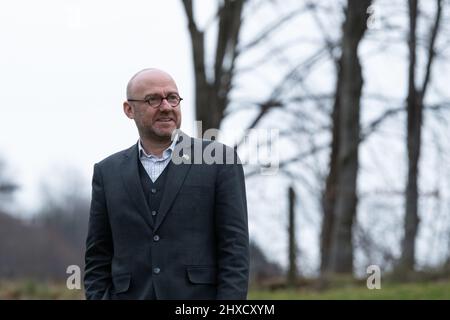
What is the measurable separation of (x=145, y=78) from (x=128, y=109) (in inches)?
7.5

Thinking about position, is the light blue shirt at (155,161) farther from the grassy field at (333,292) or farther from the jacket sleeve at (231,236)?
the grassy field at (333,292)

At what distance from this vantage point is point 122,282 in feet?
15.4

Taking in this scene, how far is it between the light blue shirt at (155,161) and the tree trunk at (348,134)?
1139 centimetres

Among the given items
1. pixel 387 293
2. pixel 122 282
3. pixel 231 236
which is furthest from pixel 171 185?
pixel 387 293

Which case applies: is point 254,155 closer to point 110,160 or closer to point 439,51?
point 439,51

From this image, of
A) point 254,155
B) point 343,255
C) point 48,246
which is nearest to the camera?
point 343,255

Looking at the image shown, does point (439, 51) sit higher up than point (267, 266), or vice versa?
point (439, 51)

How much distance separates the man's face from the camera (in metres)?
4.62

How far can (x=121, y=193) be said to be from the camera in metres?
4.75

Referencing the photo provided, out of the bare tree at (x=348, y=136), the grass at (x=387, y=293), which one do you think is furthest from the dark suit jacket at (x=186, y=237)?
the bare tree at (x=348, y=136)

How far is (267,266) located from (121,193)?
17293 millimetres

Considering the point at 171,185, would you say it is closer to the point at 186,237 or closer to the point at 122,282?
the point at 186,237
